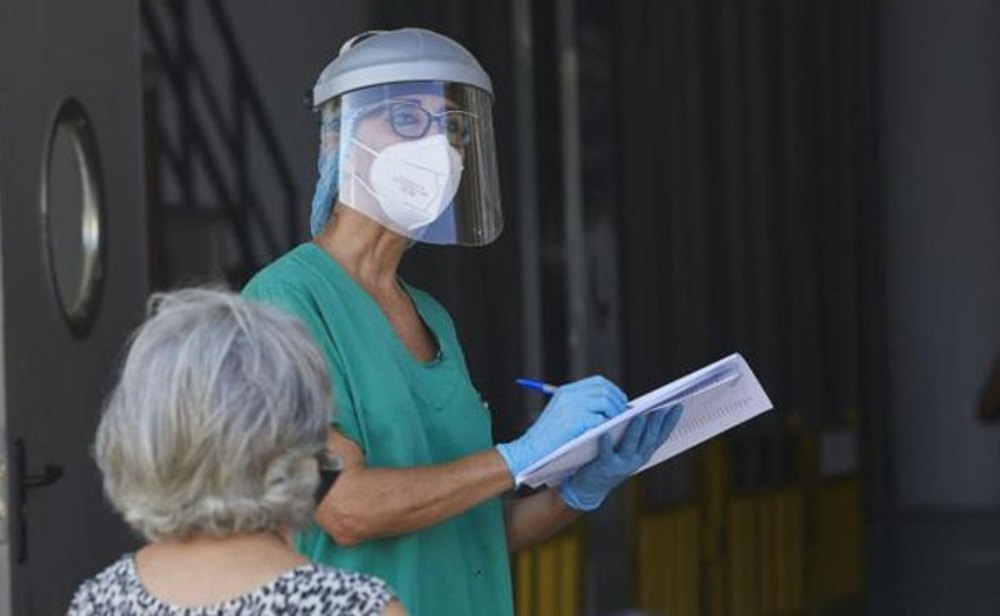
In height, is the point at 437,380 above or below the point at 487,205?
below

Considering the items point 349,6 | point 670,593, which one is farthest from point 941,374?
point 349,6

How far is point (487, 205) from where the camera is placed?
260 centimetres

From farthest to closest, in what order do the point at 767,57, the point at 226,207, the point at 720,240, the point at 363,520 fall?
the point at 767,57
the point at 720,240
the point at 226,207
the point at 363,520

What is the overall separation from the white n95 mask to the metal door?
2.83ft

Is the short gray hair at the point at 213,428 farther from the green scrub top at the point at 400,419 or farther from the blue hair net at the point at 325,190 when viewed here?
the blue hair net at the point at 325,190

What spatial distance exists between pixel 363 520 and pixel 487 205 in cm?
47

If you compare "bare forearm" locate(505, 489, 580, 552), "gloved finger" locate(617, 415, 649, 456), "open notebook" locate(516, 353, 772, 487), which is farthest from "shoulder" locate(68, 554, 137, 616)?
"bare forearm" locate(505, 489, 580, 552)

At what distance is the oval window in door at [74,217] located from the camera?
3523mm

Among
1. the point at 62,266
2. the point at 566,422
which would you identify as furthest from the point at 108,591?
the point at 62,266

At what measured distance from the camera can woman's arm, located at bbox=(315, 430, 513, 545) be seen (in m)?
2.28

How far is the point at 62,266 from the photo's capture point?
11.7 feet

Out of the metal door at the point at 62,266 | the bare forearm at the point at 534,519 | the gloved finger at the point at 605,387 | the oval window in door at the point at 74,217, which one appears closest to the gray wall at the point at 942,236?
the metal door at the point at 62,266

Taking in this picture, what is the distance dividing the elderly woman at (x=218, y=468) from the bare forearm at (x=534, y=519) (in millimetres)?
963

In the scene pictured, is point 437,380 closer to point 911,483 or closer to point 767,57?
point 767,57
